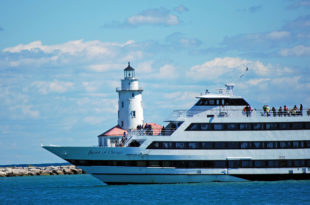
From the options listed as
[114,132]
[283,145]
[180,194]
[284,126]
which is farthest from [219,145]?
[114,132]

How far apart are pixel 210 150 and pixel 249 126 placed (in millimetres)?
2995

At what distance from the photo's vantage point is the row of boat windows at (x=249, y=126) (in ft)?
139

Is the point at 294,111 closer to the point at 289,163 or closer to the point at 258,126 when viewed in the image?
the point at 258,126

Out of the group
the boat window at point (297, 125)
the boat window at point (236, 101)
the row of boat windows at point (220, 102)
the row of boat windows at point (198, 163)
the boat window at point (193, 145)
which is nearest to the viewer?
the row of boat windows at point (198, 163)

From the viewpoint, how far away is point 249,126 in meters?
42.8

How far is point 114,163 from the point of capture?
4200 centimetres

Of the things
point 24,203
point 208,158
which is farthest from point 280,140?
point 24,203

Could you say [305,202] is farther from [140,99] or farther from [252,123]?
[140,99]

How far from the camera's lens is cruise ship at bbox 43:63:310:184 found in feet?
138

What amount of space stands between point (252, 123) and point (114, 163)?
30.1 feet

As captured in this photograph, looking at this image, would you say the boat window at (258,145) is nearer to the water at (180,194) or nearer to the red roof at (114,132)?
the water at (180,194)

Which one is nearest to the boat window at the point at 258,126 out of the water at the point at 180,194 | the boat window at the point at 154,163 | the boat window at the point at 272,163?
the boat window at the point at 272,163

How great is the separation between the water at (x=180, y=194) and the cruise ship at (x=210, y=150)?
0.72 m

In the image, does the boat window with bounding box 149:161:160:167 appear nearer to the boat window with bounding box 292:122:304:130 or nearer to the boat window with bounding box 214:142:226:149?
the boat window with bounding box 214:142:226:149
